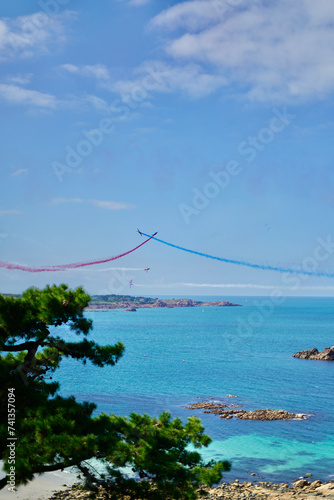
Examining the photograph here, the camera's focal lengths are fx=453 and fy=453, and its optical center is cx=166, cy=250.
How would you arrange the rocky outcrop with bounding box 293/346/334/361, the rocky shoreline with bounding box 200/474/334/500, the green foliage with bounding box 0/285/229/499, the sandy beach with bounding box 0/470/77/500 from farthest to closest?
the rocky outcrop with bounding box 293/346/334/361 → the rocky shoreline with bounding box 200/474/334/500 → the sandy beach with bounding box 0/470/77/500 → the green foliage with bounding box 0/285/229/499

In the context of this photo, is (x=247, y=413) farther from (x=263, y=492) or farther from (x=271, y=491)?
(x=263, y=492)

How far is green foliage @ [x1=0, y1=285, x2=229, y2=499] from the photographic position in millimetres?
12656

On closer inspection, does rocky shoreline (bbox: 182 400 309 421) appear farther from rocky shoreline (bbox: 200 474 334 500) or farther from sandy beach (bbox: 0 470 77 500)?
sandy beach (bbox: 0 470 77 500)

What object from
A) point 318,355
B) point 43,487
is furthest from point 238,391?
point 43,487

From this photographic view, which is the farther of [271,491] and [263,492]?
[271,491]

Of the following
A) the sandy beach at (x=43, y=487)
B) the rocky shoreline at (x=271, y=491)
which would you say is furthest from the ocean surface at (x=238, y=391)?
the sandy beach at (x=43, y=487)

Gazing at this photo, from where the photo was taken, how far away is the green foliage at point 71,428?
12656 mm

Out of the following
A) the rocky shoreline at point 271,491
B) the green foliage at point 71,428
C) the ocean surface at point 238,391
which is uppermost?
the green foliage at point 71,428

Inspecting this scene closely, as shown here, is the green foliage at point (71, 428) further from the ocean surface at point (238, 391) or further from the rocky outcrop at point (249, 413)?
the rocky outcrop at point (249, 413)

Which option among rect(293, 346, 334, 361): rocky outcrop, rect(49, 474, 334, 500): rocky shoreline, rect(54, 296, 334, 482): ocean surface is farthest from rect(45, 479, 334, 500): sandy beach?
rect(293, 346, 334, 361): rocky outcrop

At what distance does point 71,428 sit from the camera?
511 inches

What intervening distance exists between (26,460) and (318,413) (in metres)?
37.5

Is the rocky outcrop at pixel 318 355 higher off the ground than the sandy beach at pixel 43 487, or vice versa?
the sandy beach at pixel 43 487

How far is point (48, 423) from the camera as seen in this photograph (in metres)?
12.8
